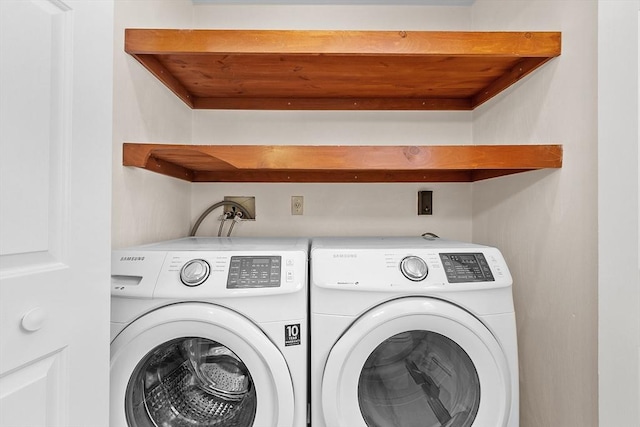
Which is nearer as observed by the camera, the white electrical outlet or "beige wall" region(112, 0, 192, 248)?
"beige wall" region(112, 0, 192, 248)

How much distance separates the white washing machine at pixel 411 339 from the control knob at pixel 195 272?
322 mm

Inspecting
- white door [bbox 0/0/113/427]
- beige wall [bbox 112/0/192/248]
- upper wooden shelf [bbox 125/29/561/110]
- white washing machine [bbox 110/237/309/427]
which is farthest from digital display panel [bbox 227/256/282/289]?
upper wooden shelf [bbox 125/29/561/110]

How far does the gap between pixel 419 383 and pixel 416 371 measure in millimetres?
43

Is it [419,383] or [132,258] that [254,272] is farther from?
[419,383]

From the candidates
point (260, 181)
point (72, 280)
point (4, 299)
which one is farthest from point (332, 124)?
point (4, 299)

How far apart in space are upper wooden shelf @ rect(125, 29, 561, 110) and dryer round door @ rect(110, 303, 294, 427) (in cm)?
90

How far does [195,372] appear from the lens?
1.17 metres

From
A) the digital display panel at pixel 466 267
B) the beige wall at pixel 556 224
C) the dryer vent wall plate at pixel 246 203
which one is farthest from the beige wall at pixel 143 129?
the beige wall at pixel 556 224

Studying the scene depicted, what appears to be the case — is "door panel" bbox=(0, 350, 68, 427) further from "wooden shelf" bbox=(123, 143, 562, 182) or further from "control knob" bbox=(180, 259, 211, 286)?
"wooden shelf" bbox=(123, 143, 562, 182)

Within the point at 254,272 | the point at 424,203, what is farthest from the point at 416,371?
the point at 424,203

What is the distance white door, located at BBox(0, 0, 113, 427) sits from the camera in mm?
634

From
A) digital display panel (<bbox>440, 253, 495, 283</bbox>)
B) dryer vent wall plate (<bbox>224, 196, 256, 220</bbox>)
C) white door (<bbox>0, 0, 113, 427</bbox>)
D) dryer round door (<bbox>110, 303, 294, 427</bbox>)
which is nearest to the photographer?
white door (<bbox>0, 0, 113, 427</bbox>)

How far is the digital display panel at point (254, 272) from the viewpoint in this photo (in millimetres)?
1080

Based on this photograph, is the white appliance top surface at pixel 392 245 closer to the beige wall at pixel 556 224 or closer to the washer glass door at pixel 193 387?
the beige wall at pixel 556 224
